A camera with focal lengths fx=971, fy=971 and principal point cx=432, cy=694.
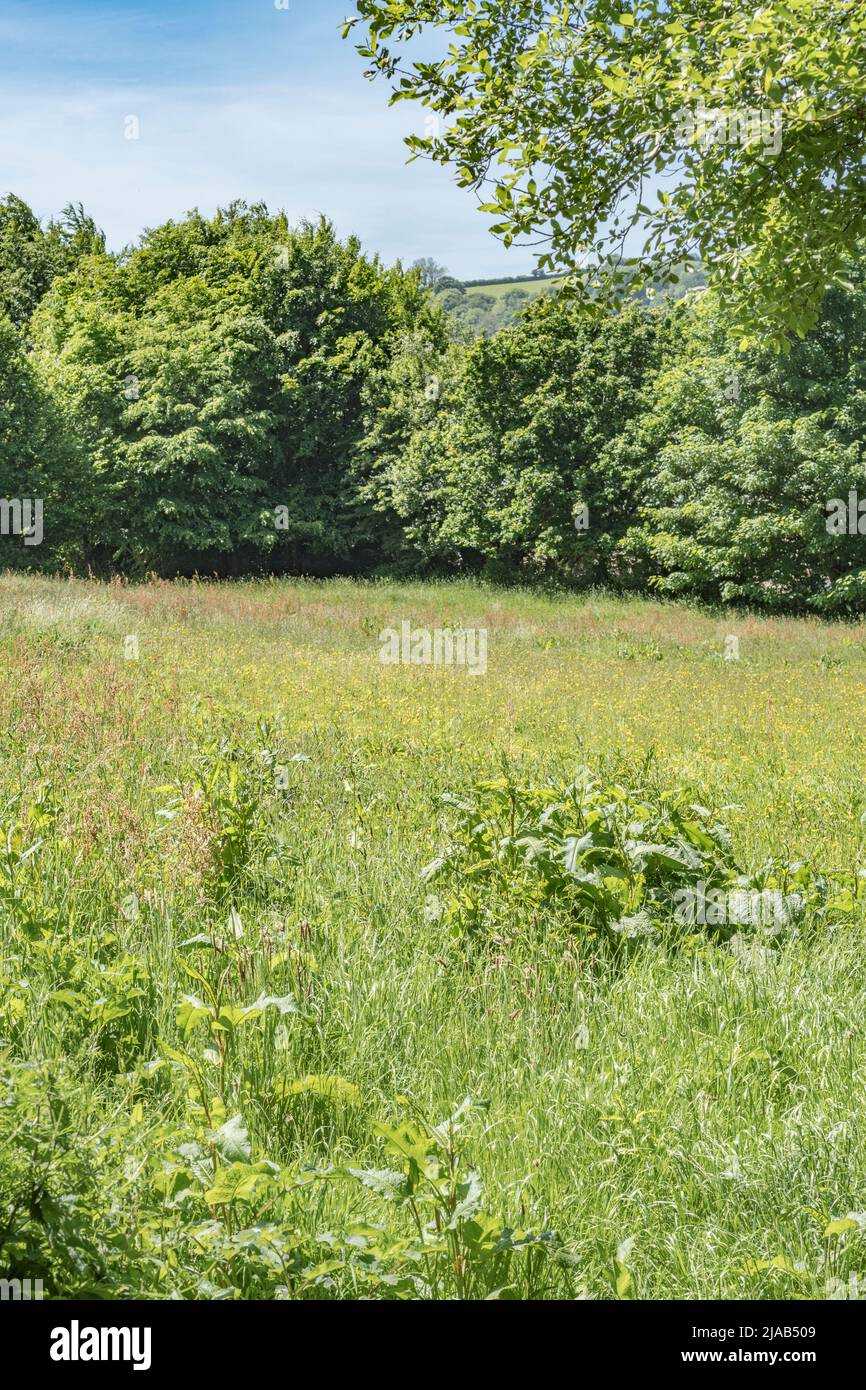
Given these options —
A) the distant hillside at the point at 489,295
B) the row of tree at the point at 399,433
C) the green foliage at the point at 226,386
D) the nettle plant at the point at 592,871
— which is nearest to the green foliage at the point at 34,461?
the row of tree at the point at 399,433

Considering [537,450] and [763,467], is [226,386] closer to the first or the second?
[537,450]

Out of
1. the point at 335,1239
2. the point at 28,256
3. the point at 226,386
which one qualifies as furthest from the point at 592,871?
the point at 28,256

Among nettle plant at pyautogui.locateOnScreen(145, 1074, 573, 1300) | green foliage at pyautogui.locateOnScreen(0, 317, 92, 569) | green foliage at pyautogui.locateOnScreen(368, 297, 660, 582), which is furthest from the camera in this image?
green foliage at pyautogui.locateOnScreen(368, 297, 660, 582)

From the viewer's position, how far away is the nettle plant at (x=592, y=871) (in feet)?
14.6

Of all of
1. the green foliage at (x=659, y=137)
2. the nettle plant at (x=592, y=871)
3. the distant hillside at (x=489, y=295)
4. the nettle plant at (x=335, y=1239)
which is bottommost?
the nettle plant at (x=335, y=1239)

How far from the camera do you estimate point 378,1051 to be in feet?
11.3

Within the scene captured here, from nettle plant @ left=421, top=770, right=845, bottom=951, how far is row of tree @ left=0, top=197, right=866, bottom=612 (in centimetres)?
1999

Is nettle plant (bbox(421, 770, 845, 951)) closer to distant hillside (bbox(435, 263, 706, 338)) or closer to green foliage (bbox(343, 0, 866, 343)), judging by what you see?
green foliage (bbox(343, 0, 866, 343))

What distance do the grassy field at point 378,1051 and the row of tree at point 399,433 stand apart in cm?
1818

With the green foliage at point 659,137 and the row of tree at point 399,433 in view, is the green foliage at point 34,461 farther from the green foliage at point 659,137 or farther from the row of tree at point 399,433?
the green foliage at point 659,137

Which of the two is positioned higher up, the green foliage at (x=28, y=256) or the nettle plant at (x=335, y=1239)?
the green foliage at (x=28, y=256)

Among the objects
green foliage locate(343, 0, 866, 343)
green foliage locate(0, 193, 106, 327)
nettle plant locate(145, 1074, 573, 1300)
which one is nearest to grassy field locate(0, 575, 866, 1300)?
nettle plant locate(145, 1074, 573, 1300)

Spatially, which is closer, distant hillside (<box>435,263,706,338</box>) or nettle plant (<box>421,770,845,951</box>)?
nettle plant (<box>421,770,845,951</box>)

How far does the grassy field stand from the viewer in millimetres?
2184
